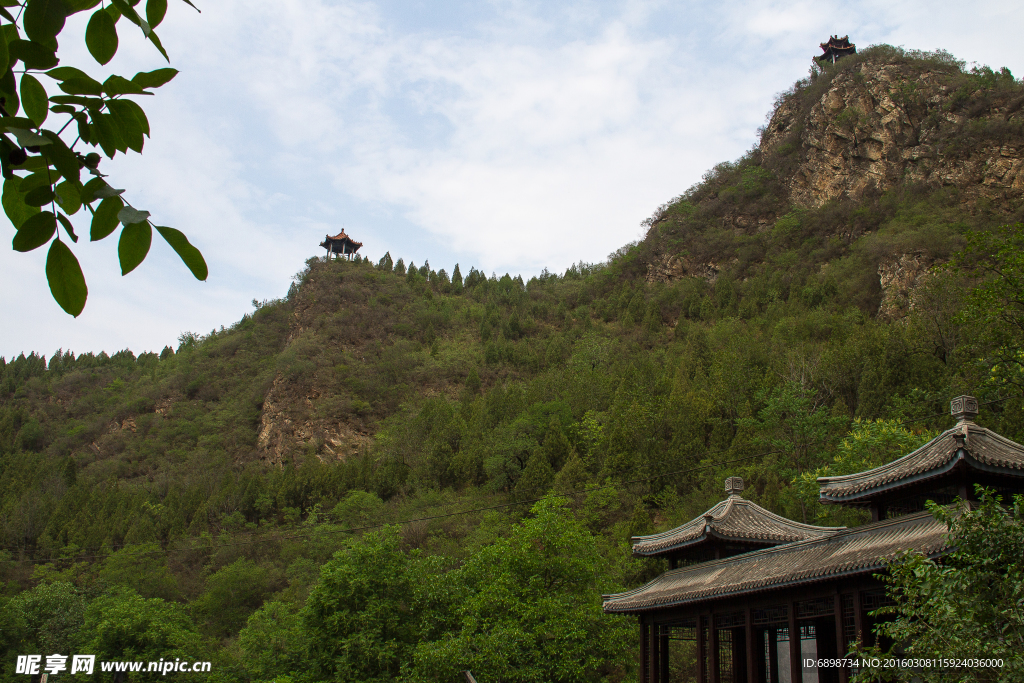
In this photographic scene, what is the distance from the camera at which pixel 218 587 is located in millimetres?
28141

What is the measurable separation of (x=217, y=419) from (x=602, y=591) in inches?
1652

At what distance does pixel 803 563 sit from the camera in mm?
11344

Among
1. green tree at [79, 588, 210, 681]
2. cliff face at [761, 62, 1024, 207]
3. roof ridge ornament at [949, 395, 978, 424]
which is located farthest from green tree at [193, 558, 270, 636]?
cliff face at [761, 62, 1024, 207]

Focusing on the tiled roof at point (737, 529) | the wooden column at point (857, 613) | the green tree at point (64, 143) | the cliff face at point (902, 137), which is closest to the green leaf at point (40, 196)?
the green tree at point (64, 143)

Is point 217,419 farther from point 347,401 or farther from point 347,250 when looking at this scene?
point 347,250

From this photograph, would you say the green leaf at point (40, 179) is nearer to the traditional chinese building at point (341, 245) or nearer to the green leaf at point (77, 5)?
the green leaf at point (77, 5)

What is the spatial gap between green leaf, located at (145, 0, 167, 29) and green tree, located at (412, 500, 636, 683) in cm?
1487

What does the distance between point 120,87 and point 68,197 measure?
10.4 inches

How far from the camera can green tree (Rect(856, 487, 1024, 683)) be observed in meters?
6.01

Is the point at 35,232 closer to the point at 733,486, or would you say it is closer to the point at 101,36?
the point at 101,36

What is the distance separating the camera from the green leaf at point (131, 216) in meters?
1.37

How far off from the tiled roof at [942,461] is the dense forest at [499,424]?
133 inches

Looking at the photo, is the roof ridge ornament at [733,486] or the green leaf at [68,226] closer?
the green leaf at [68,226]

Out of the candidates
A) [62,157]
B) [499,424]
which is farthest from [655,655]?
[499,424]
